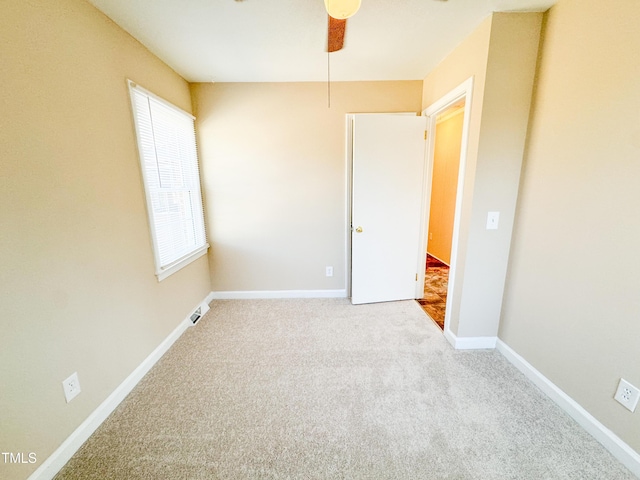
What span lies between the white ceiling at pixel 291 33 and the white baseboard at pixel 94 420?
91.3 inches

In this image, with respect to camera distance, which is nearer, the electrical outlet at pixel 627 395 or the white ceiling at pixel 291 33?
the electrical outlet at pixel 627 395

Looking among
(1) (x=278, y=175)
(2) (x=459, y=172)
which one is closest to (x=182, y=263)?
(1) (x=278, y=175)

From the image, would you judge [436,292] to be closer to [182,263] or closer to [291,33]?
[182,263]

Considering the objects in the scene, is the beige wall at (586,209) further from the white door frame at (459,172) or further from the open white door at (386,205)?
the open white door at (386,205)

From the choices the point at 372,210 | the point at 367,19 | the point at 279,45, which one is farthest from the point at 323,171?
the point at 367,19

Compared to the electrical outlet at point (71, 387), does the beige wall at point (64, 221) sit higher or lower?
higher

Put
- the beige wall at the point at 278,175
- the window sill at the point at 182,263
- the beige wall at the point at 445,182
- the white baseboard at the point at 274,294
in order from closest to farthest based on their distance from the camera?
the window sill at the point at 182,263 < the beige wall at the point at 278,175 < the white baseboard at the point at 274,294 < the beige wall at the point at 445,182

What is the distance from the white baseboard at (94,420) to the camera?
1122mm

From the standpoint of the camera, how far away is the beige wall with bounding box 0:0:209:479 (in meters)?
1.02

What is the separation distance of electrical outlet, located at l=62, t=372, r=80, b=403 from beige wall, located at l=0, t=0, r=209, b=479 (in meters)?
0.03

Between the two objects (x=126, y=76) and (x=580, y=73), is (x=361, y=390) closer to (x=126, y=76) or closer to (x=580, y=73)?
(x=580, y=73)

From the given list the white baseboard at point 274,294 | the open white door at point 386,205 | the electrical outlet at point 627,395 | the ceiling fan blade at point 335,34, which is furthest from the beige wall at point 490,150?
the white baseboard at point 274,294

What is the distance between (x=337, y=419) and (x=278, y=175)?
2.23 meters

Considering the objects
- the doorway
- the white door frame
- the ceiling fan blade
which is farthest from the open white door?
the doorway
